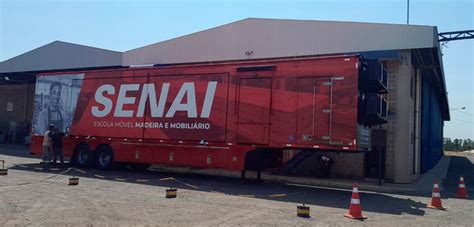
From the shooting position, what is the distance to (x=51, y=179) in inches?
590

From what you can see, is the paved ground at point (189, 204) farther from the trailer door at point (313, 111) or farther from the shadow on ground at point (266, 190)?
the trailer door at point (313, 111)

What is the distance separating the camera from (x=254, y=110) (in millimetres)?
14977

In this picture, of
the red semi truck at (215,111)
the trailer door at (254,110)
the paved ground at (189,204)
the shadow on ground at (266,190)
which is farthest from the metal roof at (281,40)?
the shadow on ground at (266,190)

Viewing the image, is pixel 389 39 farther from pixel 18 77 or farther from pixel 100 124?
pixel 18 77

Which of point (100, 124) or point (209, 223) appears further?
point (100, 124)

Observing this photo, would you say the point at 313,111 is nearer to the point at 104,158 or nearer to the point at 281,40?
the point at 281,40

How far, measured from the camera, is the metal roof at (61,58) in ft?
93.0

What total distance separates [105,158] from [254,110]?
7.31 metres

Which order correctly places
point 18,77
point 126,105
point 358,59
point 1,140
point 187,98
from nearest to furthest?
point 358,59 < point 187,98 < point 126,105 < point 18,77 < point 1,140

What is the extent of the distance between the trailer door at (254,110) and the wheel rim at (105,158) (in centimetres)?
628

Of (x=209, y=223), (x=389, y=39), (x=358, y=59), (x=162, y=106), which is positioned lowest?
(x=209, y=223)

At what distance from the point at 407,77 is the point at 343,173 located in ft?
16.2

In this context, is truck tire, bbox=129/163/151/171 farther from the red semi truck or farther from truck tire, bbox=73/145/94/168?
truck tire, bbox=73/145/94/168

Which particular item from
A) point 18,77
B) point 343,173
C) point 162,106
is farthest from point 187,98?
point 18,77
